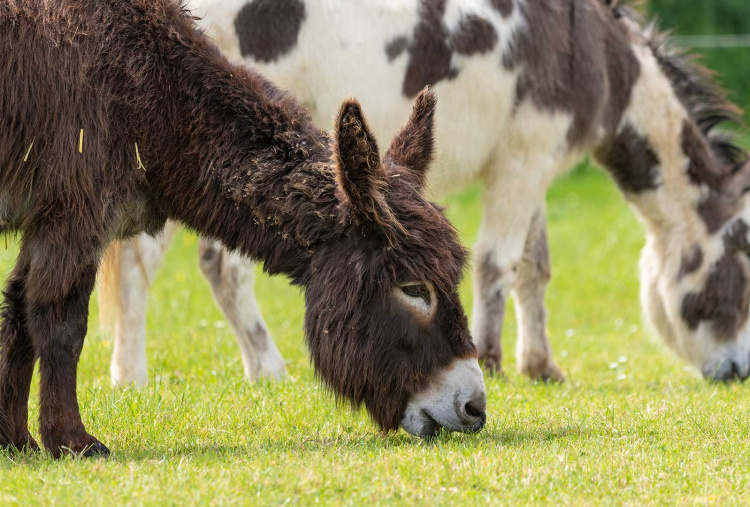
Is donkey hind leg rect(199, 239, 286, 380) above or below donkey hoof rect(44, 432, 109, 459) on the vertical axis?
below

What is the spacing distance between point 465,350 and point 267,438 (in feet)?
3.09

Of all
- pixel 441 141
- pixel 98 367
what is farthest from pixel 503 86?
pixel 98 367

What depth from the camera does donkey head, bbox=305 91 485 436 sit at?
13.0 ft

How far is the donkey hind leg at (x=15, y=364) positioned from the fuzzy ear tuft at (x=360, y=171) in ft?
4.48

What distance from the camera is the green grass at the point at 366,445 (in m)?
3.26

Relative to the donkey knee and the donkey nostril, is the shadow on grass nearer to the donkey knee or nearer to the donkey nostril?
the donkey nostril

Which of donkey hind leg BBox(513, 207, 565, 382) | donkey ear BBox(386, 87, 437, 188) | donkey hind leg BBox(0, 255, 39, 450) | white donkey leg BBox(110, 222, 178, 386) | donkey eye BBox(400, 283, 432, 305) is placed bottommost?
donkey hind leg BBox(513, 207, 565, 382)

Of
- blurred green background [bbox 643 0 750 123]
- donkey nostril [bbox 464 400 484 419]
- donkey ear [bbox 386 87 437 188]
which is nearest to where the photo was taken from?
donkey nostril [bbox 464 400 484 419]

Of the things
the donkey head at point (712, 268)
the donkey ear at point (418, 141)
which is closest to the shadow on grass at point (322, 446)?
the donkey ear at point (418, 141)

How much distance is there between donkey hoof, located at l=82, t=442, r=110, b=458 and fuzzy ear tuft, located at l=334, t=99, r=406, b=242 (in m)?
1.34

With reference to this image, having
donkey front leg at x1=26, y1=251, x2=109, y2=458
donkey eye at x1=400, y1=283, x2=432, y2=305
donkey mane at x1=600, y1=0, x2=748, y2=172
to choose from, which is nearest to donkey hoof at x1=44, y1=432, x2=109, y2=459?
donkey front leg at x1=26, y1=251, x2=109, y2=458

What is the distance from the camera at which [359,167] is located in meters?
3.82

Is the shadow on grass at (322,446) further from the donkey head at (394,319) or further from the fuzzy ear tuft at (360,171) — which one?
the fuzzy ear tuft at (360,171)

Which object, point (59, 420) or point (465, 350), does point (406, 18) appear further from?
point (59, 420)
